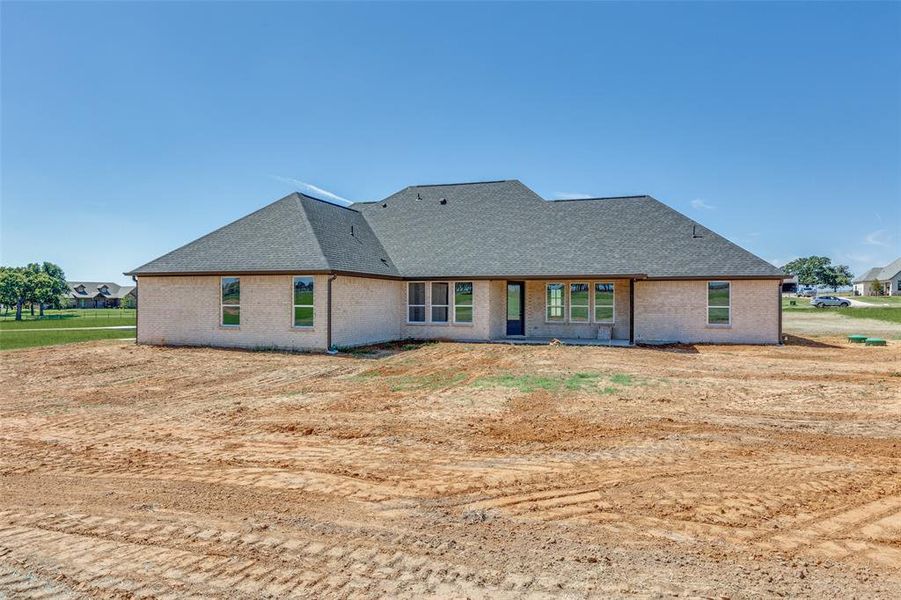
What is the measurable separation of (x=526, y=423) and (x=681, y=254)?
16.0m

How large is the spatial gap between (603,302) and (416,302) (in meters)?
7.86

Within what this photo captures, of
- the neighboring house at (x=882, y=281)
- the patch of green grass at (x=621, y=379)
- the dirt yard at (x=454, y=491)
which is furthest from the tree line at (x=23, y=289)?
the neighboring house at (x=882, y=281)

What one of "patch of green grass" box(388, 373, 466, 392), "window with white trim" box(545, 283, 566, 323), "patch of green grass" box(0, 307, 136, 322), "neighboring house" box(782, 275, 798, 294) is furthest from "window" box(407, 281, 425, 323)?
"patch of green grass" box(0, 307, 136, 322)

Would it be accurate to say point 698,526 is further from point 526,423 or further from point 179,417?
point 179,417

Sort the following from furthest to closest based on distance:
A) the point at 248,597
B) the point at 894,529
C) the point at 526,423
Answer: the point at 526,423, the point at 894,529, the point at 248,597

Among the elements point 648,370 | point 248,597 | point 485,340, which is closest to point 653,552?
point 248,597

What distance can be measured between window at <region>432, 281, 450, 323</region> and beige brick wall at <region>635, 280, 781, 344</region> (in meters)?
7.77

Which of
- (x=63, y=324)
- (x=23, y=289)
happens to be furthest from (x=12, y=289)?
(x=63, y=324)

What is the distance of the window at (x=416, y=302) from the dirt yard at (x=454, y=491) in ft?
36.9

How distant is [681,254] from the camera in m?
21.8

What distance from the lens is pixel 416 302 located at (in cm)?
2316

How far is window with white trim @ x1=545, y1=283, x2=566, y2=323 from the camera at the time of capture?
74.7ft

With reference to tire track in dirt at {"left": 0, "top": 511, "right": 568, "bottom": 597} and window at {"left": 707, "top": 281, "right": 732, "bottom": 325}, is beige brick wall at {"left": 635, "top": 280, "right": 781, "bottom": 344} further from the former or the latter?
tire track in dirt at {"left": 0, "top": 511, "right": 568, "bottom": 597}

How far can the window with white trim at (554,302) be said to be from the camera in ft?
74.7
